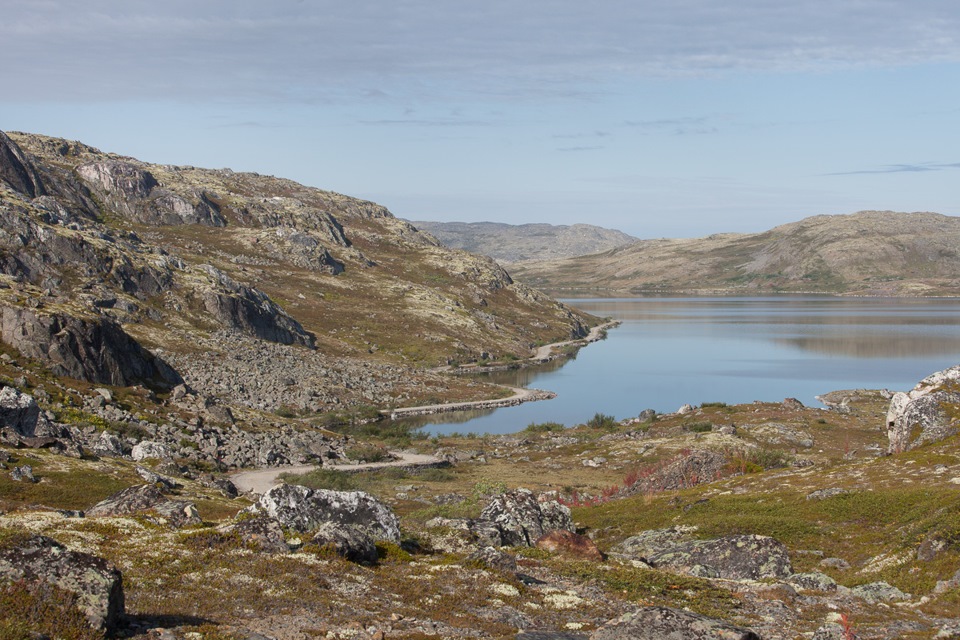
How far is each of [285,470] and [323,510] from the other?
4364 centimetres

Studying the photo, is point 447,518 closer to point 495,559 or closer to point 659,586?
point 495,559

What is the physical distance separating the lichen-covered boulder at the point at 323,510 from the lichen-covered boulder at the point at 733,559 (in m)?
10.7

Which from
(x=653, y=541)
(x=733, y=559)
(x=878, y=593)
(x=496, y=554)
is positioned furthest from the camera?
(x=653, y=541)

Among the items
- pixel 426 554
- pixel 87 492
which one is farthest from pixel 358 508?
pixel 87 492

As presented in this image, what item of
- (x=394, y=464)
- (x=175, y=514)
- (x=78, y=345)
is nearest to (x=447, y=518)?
(x=175, y=514)

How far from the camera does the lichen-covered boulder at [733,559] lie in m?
27.7

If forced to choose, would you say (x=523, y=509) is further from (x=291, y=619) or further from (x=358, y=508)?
(x=291, y=619)

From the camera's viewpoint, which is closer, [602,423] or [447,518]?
[447,518]

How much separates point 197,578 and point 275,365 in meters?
114

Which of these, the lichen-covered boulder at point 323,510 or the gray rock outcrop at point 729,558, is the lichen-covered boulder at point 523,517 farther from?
the lichen-covered boulder at point 323,510

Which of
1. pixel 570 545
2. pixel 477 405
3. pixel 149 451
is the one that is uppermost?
pixel 570 545

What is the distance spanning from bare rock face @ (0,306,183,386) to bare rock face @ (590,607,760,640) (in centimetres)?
6677

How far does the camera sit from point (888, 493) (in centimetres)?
3525

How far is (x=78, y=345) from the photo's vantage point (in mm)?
74812
